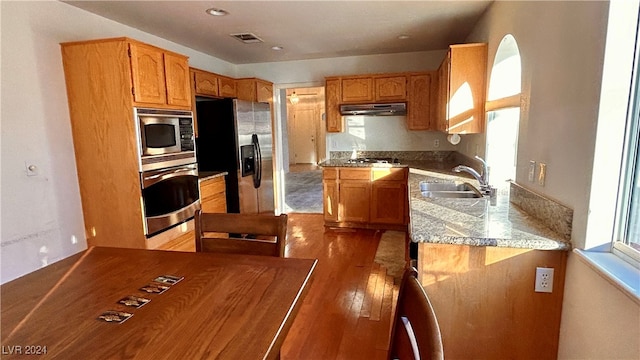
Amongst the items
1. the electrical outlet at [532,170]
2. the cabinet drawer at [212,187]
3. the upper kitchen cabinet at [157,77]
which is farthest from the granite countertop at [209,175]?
the electrical outlet at [532,170]

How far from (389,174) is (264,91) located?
2198mm

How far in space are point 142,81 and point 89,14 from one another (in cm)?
93

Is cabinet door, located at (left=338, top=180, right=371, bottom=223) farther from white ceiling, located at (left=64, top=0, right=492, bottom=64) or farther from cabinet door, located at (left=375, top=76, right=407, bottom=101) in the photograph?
white ceiling, located at (left=64, top=0, right=492, bottom=64)

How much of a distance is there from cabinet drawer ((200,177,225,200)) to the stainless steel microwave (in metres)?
0.49

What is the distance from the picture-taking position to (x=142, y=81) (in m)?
2.57

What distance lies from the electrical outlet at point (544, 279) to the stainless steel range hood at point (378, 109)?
10.4ft

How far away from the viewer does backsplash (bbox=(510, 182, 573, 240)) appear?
1.42m

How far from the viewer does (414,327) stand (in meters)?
0.75

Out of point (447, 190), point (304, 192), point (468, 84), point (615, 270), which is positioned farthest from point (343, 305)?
point (304, 192)

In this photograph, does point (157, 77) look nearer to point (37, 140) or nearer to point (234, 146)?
point (37, 140)

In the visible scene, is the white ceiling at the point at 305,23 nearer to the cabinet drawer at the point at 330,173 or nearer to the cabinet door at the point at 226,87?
the cabinet door at the point at 226,87

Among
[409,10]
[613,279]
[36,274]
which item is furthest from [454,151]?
[36,274]

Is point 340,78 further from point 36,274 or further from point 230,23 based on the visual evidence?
point 36,274

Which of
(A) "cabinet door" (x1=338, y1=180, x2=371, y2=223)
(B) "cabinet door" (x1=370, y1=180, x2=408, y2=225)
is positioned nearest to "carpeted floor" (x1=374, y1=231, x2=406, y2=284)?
(B) "cabinet door" (x1=370, y1=180, x2=408, y2=225)
